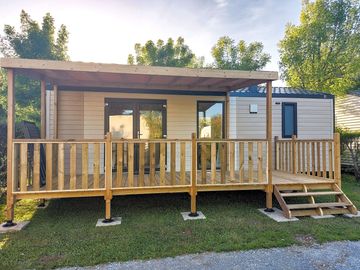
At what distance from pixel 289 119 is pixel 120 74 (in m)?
5.08

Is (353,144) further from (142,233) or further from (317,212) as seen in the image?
(142,233)

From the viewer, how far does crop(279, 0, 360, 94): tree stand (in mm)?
12273

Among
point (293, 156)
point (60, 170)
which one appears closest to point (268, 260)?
point (60, 170)

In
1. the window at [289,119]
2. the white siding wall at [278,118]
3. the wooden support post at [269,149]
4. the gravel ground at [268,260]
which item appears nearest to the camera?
the gravel ground at [268,260]

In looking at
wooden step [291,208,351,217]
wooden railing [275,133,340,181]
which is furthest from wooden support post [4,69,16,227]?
wooden railing [275,133,340,181]

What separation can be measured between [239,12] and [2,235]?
11.0 meters

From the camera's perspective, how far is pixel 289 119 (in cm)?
730

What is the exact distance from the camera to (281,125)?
7191 millimetres

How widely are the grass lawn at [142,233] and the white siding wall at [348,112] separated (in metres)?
7.97

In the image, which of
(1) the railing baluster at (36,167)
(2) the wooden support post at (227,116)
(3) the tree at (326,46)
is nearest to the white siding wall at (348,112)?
(3) the tree at (326,46)

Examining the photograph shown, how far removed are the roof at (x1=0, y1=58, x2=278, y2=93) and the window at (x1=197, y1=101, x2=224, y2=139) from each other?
402 millimetres

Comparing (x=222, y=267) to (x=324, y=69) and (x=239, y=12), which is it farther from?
(x=324, y=69)

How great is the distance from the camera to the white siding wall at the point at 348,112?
37.7 feet

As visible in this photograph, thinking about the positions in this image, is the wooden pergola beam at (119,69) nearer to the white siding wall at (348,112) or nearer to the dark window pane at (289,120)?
the dark window pane at (289,120)
